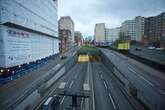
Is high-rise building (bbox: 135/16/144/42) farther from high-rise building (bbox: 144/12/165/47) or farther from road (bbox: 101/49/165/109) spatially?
road (bbox: 101/49/165/109)

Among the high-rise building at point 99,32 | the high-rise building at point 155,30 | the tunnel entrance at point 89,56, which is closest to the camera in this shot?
the tunnel entrance at point 89,56

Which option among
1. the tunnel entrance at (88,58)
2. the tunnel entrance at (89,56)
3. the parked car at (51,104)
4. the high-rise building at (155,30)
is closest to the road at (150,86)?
the parked car at (51,104)

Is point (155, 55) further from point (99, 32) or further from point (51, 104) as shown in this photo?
point (99, 32)

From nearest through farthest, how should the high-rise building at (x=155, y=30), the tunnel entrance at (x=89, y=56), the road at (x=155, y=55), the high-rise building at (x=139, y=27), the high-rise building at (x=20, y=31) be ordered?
the high-rise building at (x=20, y=31) → the road at (x=155, y=55) → the tunnel entrance at (x=89, y=56) → the high-rise building at (x=155, y=30) → the high-rise building at (x=139, y=27)

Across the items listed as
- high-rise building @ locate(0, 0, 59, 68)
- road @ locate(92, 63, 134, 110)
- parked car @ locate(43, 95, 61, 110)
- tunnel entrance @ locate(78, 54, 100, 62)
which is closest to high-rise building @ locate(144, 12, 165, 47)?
tunnel entrance @ locate(78, 54, 100, 62)

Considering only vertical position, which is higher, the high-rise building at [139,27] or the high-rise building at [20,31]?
the high-rise building at [139,27]

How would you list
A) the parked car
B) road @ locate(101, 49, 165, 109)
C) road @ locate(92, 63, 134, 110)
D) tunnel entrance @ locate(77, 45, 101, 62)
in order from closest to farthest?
1. the parked car
2. road @ locate(101, 49, 165, 109)
3. road @ locate(92, 63, 134, 110)
4. tunnel entrance @ locate(77, 45, 101, 62)

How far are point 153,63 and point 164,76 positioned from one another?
20.7 feet

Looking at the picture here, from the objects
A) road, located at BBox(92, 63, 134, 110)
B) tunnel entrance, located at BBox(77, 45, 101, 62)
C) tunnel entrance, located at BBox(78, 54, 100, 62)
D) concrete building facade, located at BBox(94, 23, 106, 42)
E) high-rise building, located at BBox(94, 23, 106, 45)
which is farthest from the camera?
concrete building facade, located at BBox(94, 23, 106, 42)

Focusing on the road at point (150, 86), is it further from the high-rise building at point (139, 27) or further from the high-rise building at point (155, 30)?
the high-rise building at point (139, 27)

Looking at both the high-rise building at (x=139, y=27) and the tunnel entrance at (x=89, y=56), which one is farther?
the high-rise building at (x=139, y=27)

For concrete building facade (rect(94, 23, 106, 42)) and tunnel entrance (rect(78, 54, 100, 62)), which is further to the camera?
concrete building facade (rect(94, 23, 106, 42))

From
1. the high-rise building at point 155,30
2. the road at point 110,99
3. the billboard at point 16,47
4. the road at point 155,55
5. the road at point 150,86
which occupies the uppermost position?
the high-rise building at point 155,30

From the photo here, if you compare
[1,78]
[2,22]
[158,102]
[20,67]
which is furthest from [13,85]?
[158,102]
